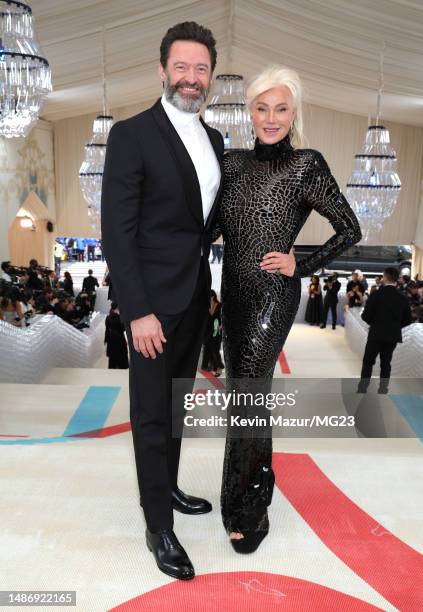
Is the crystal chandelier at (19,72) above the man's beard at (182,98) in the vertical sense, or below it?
above

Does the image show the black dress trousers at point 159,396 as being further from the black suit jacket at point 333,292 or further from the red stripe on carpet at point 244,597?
the black suit jacket at point 333,292

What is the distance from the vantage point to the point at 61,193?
1775 cm

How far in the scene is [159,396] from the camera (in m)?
1.61

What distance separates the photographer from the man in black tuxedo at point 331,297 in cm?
1224

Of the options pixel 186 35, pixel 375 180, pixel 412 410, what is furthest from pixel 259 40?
pixel 186 35

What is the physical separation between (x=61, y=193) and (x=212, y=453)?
16.5m

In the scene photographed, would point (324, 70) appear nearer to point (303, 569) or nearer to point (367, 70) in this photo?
point (367, 70)

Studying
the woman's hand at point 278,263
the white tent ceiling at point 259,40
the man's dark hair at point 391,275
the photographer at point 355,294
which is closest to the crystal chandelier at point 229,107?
the white tent ceiling at point 259,40

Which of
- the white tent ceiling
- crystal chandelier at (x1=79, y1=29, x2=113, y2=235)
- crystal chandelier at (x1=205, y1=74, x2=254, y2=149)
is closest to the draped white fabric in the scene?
the white tent ceiling

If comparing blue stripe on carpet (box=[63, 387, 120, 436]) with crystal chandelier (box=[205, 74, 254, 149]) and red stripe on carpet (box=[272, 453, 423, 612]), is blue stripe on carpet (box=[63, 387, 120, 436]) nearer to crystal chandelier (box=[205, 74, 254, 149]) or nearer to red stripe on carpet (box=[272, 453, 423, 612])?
red stripe on carpet (box=[272, 453, 423, 612])

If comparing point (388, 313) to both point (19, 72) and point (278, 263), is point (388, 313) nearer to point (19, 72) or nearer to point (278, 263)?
point (19, 72)

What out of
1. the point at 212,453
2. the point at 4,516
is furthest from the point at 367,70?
the point at 4,516

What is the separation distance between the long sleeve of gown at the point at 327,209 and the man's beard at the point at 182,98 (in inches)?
14.2

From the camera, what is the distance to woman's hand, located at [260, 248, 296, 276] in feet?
5.36
